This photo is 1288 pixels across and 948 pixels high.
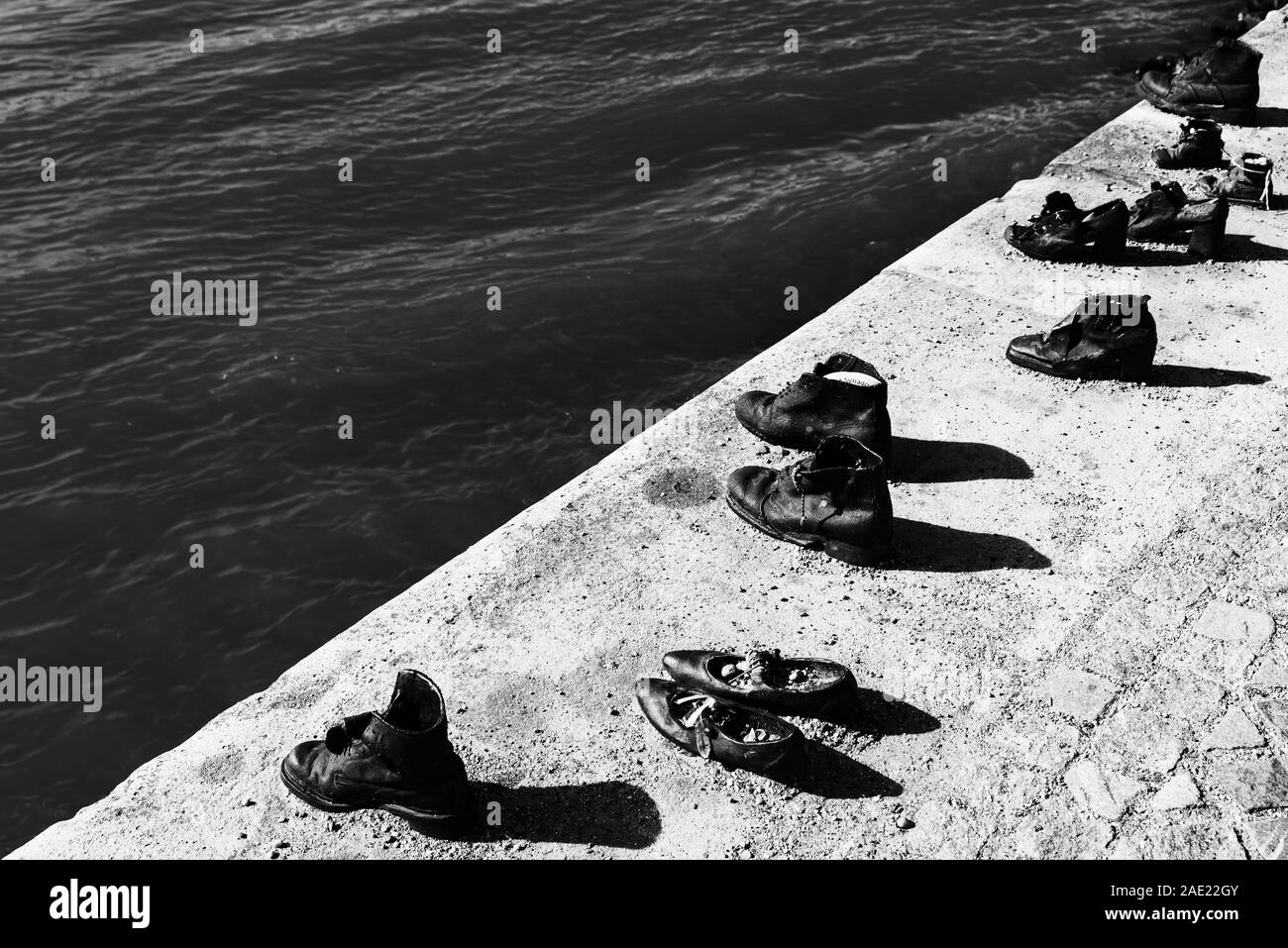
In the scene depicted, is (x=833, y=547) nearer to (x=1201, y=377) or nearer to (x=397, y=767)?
(x=397, y=767)

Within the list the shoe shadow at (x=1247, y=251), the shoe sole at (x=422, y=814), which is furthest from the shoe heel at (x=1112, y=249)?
the shoe sole at (x=422, y=814)

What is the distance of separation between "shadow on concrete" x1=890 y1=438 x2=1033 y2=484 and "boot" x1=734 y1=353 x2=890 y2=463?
0.31m

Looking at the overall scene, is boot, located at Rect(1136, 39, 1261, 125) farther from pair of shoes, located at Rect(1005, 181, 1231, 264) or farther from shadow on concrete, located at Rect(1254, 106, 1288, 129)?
pair of shoes, located at Rect(1005, 181, 1231, 264)

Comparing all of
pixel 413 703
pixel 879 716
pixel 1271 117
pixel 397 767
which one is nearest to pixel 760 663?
pixel 879 716

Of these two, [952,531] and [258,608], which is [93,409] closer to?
[258,608]

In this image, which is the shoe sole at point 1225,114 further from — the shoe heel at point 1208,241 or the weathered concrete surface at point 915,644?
the weathered concrete surface at point 915,644

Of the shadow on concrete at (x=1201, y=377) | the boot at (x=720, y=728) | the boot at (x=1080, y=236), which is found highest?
the boot at (x=1080, y=236)

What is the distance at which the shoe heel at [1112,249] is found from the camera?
10844mm

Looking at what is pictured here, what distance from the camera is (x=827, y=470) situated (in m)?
7.57

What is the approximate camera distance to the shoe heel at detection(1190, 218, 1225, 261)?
1078 cm

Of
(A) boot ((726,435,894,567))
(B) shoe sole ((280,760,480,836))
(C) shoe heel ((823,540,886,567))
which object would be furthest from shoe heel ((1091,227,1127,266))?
(B) shoe sole ((280,760,480,836))

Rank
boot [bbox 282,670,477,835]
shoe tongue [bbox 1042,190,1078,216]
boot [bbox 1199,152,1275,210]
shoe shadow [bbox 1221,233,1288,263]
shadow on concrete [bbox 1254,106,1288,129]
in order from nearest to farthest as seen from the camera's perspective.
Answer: boot [bbox 282,670,477,835], shoe shadow [bbox 1221,233,1288,263], shoe tongue [bbox 1042,190,1078,216], boot [bbox 1199,152,1275,210], shadow on concrete [bbox 1254,106,1288,129]

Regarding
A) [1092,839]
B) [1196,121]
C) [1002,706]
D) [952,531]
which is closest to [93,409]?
[952,531]

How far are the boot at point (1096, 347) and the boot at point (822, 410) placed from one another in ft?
5.36
